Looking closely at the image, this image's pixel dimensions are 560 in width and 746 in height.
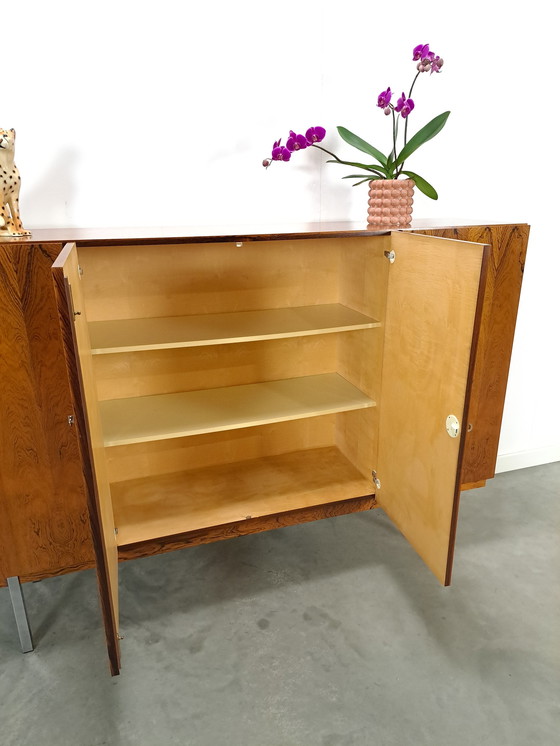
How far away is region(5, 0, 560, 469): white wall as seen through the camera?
5.38 feet

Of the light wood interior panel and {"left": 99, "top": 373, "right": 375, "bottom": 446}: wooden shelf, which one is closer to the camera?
{"left": 99, "top": 373, "right": 375, "bottom": 446}: wooden shelf

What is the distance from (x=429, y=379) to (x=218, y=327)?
0.70 metres

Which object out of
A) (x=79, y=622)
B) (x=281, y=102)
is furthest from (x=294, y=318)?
(x=79, y=622)

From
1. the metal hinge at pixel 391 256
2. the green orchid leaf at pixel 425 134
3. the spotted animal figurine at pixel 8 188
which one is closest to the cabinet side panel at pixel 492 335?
the metal hinge at pixel 391 256

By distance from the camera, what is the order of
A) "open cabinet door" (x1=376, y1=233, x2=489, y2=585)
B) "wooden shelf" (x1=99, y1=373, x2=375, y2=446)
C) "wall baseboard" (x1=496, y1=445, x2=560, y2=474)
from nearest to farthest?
1. "open cabinet door" (x1=376, y1=233, x2=489, y2=585)
2. "wooden shelf" (x1=99, y1=373, x2=375, y2=446)
3. "wall baseboard" (x1=496, y1=445, x2=560, y2=474)

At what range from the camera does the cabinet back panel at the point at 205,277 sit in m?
1.76

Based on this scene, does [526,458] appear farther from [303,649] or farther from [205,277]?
[205,277]

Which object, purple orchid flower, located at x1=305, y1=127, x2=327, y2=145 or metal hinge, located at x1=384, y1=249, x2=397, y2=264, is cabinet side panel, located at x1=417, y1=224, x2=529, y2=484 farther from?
purple orchid flower, located at x1=305, y1=127, x2=327, y2=145

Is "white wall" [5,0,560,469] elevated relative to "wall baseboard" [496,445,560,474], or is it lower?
elevated

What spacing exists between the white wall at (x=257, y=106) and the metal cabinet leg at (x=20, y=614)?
115 cm

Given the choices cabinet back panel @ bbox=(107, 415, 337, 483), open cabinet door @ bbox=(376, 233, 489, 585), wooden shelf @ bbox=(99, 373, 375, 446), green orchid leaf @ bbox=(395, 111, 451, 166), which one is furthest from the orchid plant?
cabinet back panel @ bbox=(107, 415, 337, 483)

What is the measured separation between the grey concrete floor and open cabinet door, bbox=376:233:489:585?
301 mm

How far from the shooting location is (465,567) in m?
1.96

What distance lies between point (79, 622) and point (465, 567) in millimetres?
1380
